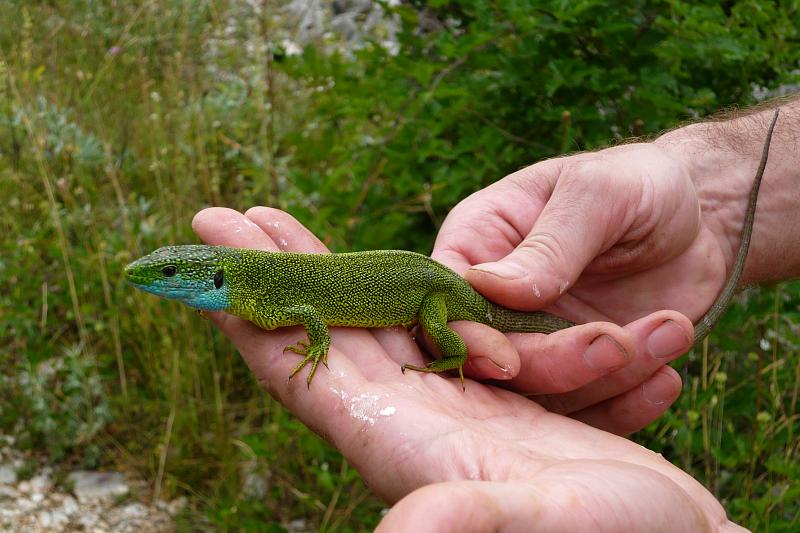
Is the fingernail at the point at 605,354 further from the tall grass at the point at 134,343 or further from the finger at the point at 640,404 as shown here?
the tall grass at the point at 134,343

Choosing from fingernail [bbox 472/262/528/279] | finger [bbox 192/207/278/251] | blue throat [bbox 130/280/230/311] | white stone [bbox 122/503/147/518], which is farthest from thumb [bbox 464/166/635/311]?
white stone [bbox 122/503/147/518]

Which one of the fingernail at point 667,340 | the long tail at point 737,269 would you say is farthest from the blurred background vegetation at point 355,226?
the fingernail at point 667,340

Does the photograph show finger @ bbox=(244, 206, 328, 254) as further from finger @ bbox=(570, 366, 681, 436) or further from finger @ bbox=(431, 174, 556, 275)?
finger @ bbox=(570, 366, 681, 436)

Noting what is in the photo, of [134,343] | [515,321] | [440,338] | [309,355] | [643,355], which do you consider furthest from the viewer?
[134,343]

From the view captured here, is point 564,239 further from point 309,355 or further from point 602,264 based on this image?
point 309,355

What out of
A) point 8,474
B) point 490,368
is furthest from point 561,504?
point 8,474

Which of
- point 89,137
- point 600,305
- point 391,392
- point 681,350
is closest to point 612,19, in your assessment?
point 600,305

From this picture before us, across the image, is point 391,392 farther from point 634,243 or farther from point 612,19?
point 612,19
